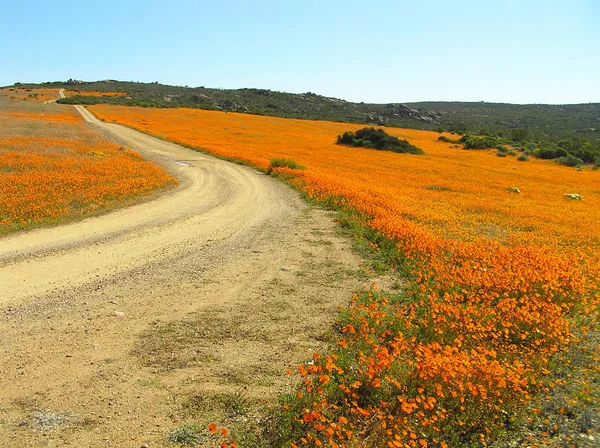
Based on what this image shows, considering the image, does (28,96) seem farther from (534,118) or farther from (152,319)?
(534,118)

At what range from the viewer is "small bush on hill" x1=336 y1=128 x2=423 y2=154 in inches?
2156

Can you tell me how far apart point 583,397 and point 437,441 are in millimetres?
2599

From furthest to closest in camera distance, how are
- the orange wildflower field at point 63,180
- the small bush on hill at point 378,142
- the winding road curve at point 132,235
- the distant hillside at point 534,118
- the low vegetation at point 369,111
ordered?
the low vegetation at point 369,111
the distant hillside at point 534,118
the small bush on hill at point 378,142
the orange wildflower field at point 63,180
the winding road curve at point 132,235

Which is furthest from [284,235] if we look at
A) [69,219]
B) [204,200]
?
[69,219]

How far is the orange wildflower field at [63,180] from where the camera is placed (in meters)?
14.5

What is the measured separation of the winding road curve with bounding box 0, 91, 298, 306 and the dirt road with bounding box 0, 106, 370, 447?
59 millimetres

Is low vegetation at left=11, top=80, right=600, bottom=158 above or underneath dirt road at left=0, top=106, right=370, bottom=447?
above

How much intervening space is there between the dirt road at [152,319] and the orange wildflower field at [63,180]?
1.97 m

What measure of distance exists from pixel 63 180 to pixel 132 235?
8.80 m

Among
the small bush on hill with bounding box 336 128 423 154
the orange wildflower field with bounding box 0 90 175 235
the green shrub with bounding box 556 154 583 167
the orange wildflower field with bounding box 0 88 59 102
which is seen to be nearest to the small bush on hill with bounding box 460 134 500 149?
the green shrub with bounding box 556 154 583 167

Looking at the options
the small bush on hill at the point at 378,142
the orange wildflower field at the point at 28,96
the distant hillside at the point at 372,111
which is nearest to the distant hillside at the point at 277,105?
the distant hillside at the point at 372,111

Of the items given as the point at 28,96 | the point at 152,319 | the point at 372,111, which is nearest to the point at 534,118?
the point at 372,111

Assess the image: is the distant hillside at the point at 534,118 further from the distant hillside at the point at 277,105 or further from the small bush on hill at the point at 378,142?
the small bush on hill at the point at 378,142

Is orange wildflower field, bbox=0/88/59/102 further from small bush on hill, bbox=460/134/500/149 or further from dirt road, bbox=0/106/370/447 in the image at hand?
dirt road, bbox=0/106/370/447
